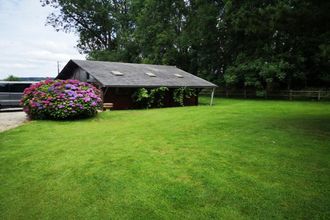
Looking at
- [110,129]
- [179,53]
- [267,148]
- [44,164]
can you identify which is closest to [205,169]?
[267,148]

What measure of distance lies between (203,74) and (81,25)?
77.4ft

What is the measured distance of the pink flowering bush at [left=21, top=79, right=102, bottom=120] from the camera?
11.7 meters

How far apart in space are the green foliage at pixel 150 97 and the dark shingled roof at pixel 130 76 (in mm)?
453

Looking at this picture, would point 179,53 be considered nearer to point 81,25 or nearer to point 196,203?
point 81,25

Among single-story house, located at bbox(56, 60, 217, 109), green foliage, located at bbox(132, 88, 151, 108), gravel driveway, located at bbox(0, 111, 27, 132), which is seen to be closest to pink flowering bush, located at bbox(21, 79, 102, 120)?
→ gravel driveway, located at bbox(0, 111, 27, 132)

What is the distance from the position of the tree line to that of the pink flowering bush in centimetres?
1020

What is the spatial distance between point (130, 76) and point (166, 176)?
15217mm

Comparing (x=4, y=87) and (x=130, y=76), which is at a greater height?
(x=130, y=76)

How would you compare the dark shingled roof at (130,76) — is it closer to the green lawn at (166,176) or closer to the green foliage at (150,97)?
the green foliage at (150,97)

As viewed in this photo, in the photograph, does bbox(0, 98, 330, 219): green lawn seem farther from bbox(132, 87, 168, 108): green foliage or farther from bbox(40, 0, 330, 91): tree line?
bbox(40, 0, 330, 91): tree line

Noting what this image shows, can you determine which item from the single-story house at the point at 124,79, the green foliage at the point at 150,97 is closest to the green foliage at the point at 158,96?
the green foliage at the point at 150,97

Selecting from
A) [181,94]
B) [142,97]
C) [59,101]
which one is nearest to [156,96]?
[142,97]

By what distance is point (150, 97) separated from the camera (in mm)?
18594

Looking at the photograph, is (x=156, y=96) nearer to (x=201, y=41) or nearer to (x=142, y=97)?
(x=142, y=97)
